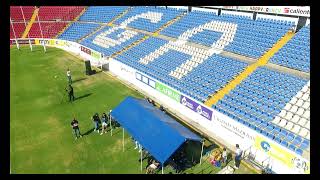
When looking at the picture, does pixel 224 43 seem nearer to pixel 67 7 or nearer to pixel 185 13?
pixel 185 13

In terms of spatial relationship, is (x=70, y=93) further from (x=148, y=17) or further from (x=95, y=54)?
(x=148, y=17)

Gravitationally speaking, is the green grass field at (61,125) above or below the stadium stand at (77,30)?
below

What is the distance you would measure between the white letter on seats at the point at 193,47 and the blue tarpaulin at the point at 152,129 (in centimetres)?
1009

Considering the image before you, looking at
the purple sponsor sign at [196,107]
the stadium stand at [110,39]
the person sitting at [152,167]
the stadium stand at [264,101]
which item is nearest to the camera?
the person sitting at [152,167]

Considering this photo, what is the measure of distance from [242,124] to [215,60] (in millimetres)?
10912

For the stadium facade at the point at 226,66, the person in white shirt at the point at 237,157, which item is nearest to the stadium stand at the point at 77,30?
the stadium facade at the point at 226,66

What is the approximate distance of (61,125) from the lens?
22469 mm

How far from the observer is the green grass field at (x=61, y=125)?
1784 cm

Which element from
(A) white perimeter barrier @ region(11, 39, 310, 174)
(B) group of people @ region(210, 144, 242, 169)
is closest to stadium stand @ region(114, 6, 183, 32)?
(A) white perimeter barrier @ region(11, 39, 310, 174)

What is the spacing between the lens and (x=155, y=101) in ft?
89.1

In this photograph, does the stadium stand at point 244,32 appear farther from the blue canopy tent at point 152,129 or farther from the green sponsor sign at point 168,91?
the blue canopy tent at point 152,129

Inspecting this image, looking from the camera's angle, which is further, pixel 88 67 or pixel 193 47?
pixel 88 67

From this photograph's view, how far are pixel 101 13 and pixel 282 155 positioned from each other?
145 ft

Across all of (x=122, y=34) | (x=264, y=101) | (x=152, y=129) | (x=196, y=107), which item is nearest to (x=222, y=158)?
(x=152, y=129)
